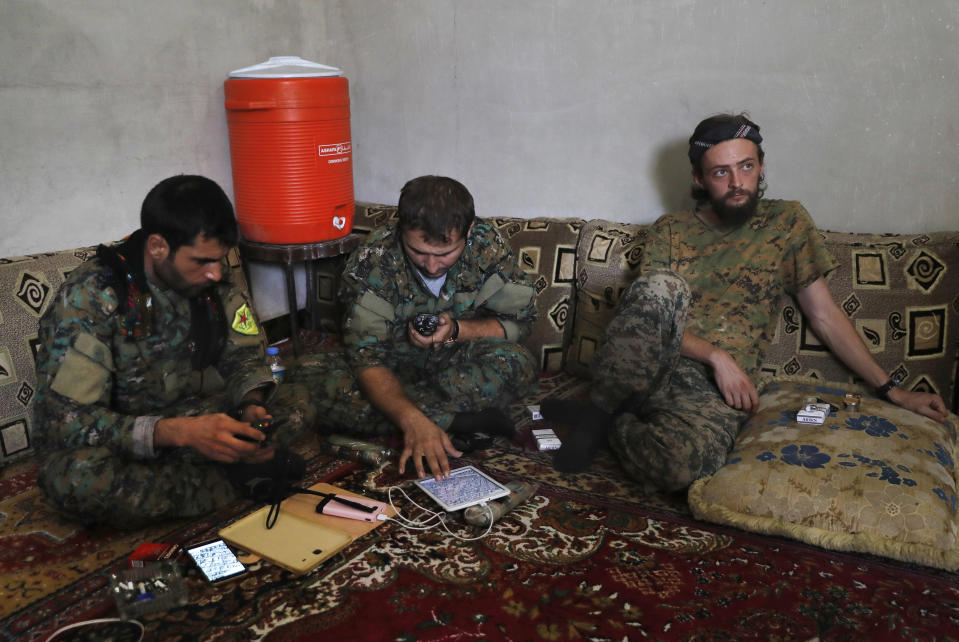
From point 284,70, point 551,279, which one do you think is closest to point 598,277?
point 551,279

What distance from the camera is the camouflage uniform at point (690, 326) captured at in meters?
2.05

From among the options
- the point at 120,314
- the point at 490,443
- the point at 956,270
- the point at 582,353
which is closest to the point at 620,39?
the point at 582,353

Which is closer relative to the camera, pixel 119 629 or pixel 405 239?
pixel 119 629

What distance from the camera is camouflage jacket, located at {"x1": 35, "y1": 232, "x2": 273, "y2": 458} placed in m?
1.79

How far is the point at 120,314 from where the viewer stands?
187 cm

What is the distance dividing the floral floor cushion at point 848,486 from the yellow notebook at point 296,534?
36.2 inches

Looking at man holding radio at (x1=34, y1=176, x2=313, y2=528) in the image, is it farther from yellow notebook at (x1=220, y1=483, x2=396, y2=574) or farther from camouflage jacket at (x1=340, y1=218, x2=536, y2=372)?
camouflage jacket at (x1=340, y1=218, x2=536, y2=372)

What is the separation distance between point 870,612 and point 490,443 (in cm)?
116

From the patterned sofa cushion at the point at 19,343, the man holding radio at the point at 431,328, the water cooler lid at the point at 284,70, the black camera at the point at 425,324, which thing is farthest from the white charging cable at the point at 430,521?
the water cooler lid at the point at 284,70

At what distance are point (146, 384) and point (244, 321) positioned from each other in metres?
0.32

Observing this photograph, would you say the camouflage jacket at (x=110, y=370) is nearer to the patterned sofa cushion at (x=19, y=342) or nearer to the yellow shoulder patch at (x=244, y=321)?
the yellow shoulder patch at (x=244, y=321)

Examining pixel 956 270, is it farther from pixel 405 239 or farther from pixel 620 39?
pixel 405 239

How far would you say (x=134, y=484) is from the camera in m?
1.81

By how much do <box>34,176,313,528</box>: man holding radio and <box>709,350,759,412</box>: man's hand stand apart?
4.41ft
